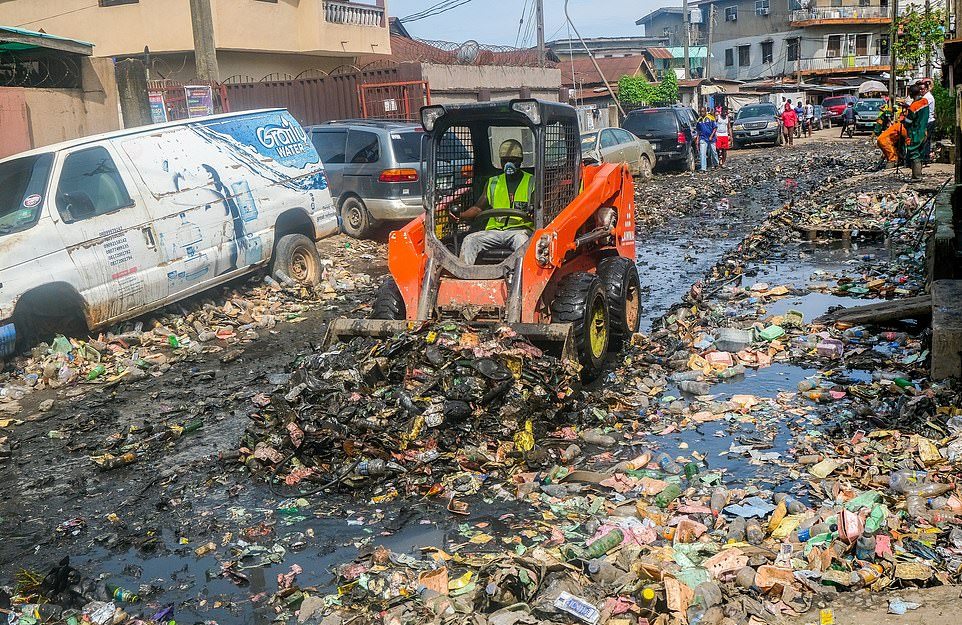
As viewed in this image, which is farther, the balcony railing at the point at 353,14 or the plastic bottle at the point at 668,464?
the balcony railing at the point at 353,14

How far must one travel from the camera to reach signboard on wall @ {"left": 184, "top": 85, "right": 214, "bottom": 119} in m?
15.2

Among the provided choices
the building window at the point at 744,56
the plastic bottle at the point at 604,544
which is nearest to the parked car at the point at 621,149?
the plastic bottle at the point at 604,544

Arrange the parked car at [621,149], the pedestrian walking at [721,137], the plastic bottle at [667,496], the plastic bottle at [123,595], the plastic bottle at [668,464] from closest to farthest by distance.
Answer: the plastic bottle at [123,595] < the plastic bottle at [667,496] < the plastic bottle at [668,464] < the parked car at [621,149] < the pedestrian walking at [721,137]

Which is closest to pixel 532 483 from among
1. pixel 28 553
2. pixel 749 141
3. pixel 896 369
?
pixel 28 553

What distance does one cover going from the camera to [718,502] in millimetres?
4859

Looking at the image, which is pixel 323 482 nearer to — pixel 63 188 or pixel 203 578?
pixel 203 578

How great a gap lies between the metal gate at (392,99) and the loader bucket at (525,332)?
48.2ft

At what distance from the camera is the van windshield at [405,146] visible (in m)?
13.9

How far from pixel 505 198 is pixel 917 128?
1219 cm

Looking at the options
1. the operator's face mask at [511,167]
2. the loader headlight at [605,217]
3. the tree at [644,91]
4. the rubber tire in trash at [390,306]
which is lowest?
the rubber tire in trash at [390,306]

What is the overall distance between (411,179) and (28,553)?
9.70 meters

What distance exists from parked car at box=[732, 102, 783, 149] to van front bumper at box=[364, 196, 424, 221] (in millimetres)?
23492

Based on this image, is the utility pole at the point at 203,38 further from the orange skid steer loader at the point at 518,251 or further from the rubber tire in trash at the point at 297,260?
the orange skid steer loader at the point at 518,251

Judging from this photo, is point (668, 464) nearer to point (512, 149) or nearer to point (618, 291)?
point (618, 291)
